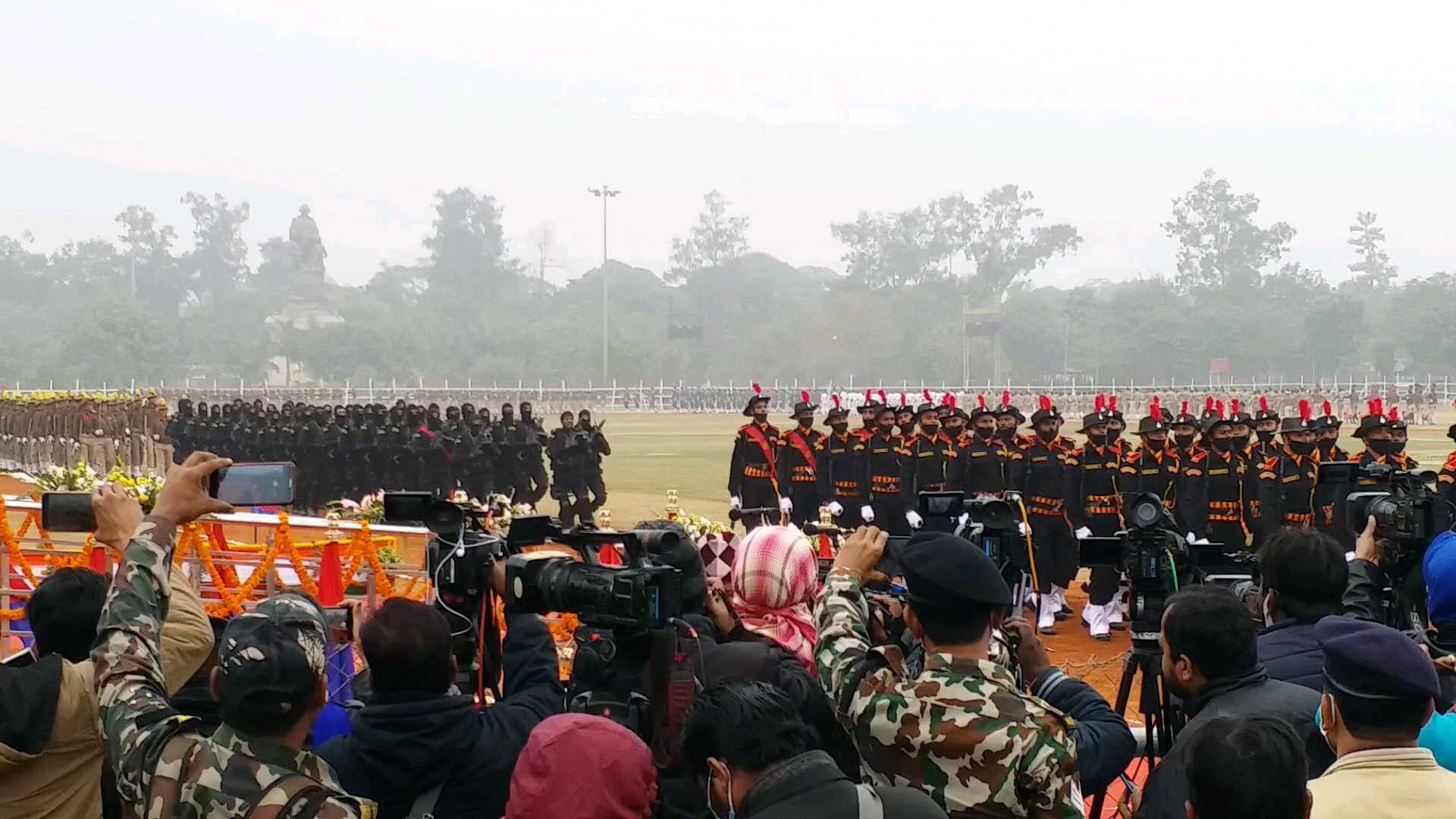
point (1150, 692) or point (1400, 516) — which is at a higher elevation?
point (1400, 516)

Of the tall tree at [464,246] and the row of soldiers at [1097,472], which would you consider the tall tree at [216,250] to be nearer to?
the tall tree at [464,246]

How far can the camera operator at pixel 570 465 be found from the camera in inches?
704

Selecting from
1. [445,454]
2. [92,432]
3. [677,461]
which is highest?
[445,454]

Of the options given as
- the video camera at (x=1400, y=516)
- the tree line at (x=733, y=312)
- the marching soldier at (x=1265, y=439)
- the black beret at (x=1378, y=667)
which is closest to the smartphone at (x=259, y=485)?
the black beret at (x=1378, y=667)

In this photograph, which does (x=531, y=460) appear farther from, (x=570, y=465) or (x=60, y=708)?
(x=60, y=708)

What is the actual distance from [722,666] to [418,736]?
2.15 feet

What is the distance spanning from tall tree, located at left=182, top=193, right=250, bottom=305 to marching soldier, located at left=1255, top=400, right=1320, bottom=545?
9240cm

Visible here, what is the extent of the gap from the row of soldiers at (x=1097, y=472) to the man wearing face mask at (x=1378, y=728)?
728 cm

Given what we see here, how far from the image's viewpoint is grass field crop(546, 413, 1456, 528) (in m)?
20.8

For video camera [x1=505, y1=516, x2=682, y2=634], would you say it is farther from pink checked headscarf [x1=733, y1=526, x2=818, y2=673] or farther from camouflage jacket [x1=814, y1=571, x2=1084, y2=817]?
camouflage jacket [x1=814, y1=571, x2=1084, y2=817]

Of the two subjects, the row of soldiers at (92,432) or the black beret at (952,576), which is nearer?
the black beret at (952,576)

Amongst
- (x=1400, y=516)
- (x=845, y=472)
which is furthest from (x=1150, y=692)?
(x=845, y=472)

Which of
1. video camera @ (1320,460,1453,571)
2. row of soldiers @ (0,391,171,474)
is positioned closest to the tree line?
row of soldiers @ (0,391,171,474)

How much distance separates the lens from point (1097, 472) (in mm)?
11438
